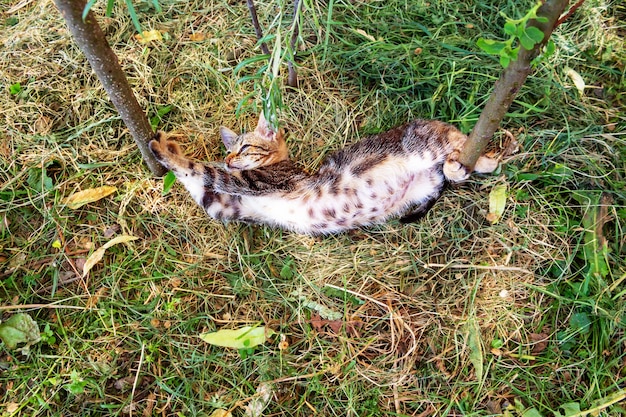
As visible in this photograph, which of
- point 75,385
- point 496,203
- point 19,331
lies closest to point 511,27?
point 496,203

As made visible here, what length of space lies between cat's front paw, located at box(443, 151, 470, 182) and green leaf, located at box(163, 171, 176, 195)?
1547 millimetres

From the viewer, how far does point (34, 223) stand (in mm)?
2775

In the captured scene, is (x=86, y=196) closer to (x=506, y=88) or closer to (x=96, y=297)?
(x=96, y=297)

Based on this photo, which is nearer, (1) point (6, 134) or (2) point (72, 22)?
(2) point (72, 22)

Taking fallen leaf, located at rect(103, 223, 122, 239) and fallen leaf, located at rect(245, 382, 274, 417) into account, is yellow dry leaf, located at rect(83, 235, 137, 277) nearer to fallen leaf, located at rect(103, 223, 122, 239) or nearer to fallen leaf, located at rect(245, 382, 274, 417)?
fallen leaf, located at rect(103, 223, 122, 239)

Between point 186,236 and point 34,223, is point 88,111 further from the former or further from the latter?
point 186,236

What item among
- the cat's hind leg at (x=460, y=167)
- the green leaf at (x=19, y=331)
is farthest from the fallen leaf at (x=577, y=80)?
the green leaf at (x=19, y=331)

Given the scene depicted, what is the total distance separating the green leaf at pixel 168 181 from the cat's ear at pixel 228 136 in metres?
0.37

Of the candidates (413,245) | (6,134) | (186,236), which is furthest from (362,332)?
(6,134)

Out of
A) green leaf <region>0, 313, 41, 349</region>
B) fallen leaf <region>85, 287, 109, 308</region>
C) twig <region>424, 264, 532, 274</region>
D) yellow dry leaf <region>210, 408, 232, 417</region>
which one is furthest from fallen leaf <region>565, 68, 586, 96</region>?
green leaf <region>0, 313, 41, 349</region>

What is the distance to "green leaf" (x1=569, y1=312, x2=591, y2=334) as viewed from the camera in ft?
8.22

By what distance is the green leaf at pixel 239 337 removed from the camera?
2.54 metres

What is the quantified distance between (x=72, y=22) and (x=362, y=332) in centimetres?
201

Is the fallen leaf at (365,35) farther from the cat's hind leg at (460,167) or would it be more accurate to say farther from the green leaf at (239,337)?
the green leaf at (239,337)
